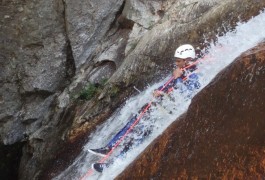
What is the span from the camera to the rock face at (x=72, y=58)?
834cm

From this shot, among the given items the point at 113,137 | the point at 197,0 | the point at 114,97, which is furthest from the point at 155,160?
the point at 197,0

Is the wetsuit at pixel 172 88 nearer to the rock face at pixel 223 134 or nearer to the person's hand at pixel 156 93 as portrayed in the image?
the person's hand at pixel 156 93

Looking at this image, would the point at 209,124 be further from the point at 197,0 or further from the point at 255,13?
the point at 197,0

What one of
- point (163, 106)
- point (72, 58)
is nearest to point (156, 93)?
point (163, 106)

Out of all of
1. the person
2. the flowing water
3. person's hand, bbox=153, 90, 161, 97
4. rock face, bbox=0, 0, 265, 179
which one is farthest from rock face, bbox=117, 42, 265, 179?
rock face, bbox=0, 0, 265, 179

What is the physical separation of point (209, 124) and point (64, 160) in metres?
3.79

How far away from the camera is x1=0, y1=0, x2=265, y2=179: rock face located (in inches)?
328

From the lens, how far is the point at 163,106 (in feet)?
23.4

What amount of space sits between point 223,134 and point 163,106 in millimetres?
2107

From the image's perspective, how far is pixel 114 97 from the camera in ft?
27.6

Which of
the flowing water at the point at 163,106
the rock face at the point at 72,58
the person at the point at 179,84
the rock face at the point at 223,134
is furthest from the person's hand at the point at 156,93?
the rock face at the point at 223,134

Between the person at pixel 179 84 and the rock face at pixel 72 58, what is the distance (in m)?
1.01

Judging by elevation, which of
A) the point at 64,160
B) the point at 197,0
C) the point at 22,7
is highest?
the point at 22,7

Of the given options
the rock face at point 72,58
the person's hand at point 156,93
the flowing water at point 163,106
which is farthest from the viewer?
the rock face at point 72,58
